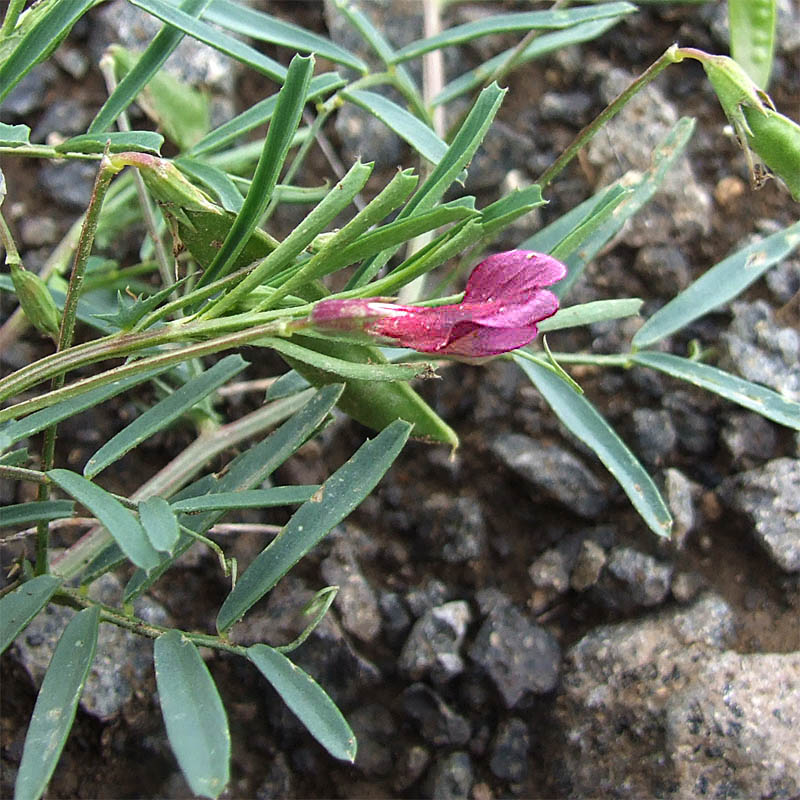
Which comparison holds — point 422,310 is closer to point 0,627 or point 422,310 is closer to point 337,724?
point 337,724

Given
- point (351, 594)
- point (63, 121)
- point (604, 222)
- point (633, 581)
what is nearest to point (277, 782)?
point (351, 594)

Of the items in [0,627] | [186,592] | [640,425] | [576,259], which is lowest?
[640,425]

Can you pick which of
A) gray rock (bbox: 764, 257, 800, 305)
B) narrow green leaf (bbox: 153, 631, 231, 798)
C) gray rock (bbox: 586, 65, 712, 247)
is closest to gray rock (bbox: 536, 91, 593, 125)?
gray rock (bbox: 586, 65, 712, 247)

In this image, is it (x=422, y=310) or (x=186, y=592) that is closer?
(x=422, y=310)

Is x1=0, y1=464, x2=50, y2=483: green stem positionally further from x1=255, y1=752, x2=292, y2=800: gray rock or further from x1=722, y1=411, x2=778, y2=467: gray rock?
x1=722, y1=411, x2=778, y2=467: gray rock

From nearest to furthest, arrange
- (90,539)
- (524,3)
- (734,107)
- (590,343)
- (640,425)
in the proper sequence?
(734,107), (90,539), (640,425), (590,343), (524,3)

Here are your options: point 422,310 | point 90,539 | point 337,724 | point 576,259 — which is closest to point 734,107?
point 576,259

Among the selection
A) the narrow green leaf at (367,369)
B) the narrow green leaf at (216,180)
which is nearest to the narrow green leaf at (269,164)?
the narrow green leaf at (367,369)
